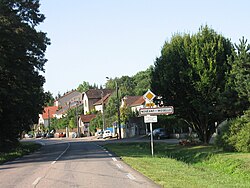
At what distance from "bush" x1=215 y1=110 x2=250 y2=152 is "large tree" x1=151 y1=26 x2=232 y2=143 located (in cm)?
369

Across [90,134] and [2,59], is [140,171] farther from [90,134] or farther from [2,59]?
[90,134]

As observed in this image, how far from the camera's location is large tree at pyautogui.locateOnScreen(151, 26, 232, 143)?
102ft

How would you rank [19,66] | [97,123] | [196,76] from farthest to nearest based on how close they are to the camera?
[97,123], [19,66], [196,76]

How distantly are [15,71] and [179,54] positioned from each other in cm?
1388

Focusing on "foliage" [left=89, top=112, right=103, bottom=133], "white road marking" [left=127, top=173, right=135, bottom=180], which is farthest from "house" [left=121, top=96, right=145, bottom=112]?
"white road marking" [left=127, top=173, right=135, bottom=180]

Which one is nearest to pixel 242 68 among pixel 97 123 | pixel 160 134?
pixel 160 134

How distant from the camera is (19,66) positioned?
38594 millimetres

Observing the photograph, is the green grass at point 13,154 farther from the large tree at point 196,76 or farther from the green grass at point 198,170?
the large tree at point 196,76

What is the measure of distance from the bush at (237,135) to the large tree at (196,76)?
A: 12.1 feet

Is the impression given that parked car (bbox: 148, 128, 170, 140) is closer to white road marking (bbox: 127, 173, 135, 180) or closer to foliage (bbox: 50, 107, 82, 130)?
white road marking (bbox: 127, 173, 135, 180)

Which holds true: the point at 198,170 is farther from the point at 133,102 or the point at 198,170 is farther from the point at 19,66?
the point at 133,102

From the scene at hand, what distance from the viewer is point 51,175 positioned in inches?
650

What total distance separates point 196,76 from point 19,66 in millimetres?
16231

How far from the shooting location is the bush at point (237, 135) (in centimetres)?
2339
